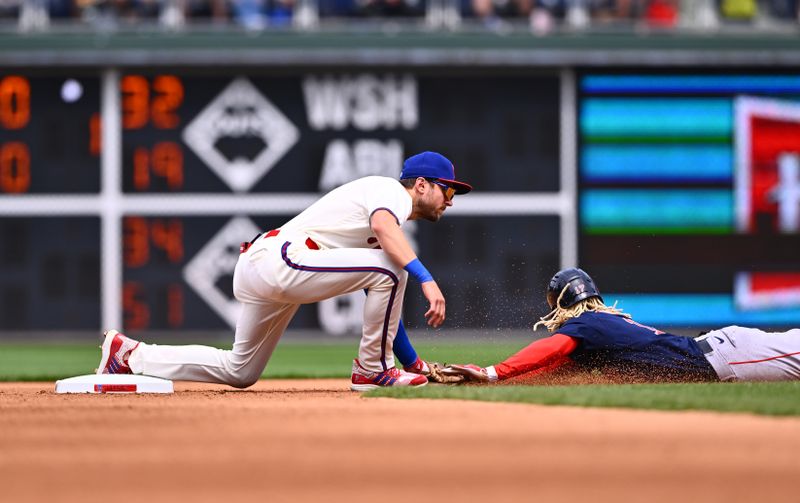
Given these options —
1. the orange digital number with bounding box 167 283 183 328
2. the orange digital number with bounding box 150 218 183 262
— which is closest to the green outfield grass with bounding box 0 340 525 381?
the orange digital number with bounding box 167 283 183 328

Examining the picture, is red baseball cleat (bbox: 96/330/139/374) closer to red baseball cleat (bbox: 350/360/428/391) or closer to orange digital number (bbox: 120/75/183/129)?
red baseball cleat (bbox: 350/360/428/391)

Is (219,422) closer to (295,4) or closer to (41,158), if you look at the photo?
(41,158)

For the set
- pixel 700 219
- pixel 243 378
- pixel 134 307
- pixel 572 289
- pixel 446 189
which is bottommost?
pixel 134 307

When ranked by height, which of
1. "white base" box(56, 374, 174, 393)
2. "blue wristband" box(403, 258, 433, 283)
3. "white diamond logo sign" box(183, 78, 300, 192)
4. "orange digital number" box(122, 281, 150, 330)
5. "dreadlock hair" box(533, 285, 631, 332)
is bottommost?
"orange digital number" box(122, 281, 150, 330)

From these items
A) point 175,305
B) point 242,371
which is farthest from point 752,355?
point 175,305

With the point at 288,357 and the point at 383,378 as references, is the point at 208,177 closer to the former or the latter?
the point at 288,357
